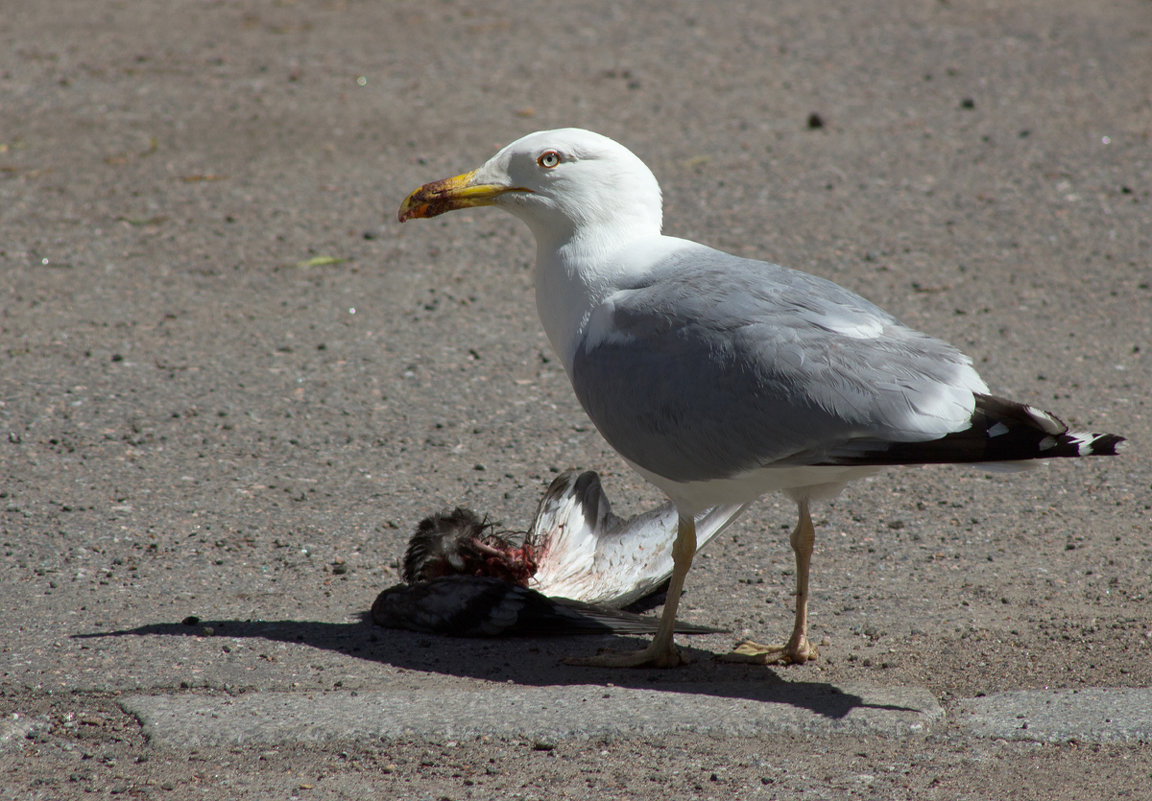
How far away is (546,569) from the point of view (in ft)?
14.6

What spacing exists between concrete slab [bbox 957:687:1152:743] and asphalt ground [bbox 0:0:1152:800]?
1cm

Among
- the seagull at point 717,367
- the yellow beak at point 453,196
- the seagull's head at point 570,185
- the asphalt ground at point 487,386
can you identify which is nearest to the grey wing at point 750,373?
the seagull at point 717,367

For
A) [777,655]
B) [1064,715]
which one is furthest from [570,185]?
[1064,715]

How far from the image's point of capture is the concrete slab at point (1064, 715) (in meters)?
3.50

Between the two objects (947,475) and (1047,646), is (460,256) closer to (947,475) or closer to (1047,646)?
(947,475)

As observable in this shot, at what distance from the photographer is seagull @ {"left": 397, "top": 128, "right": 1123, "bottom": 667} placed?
345 centimetres

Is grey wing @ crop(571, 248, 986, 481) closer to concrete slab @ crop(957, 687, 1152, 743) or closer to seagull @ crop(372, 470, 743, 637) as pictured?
seagull @ crop(372, 470, 743, 637)

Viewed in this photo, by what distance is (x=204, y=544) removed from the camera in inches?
182

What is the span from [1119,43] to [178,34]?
7835mm

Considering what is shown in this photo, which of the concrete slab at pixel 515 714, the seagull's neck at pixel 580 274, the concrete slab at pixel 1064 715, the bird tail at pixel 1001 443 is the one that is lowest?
the concrete slab at pixel 515 714

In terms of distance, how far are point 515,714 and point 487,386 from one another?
2.67 m

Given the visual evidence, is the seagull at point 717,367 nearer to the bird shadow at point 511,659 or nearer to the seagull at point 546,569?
the bird shadow at point 511,659

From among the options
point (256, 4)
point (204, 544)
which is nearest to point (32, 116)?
point (256, 4)

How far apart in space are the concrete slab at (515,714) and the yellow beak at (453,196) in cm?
153
